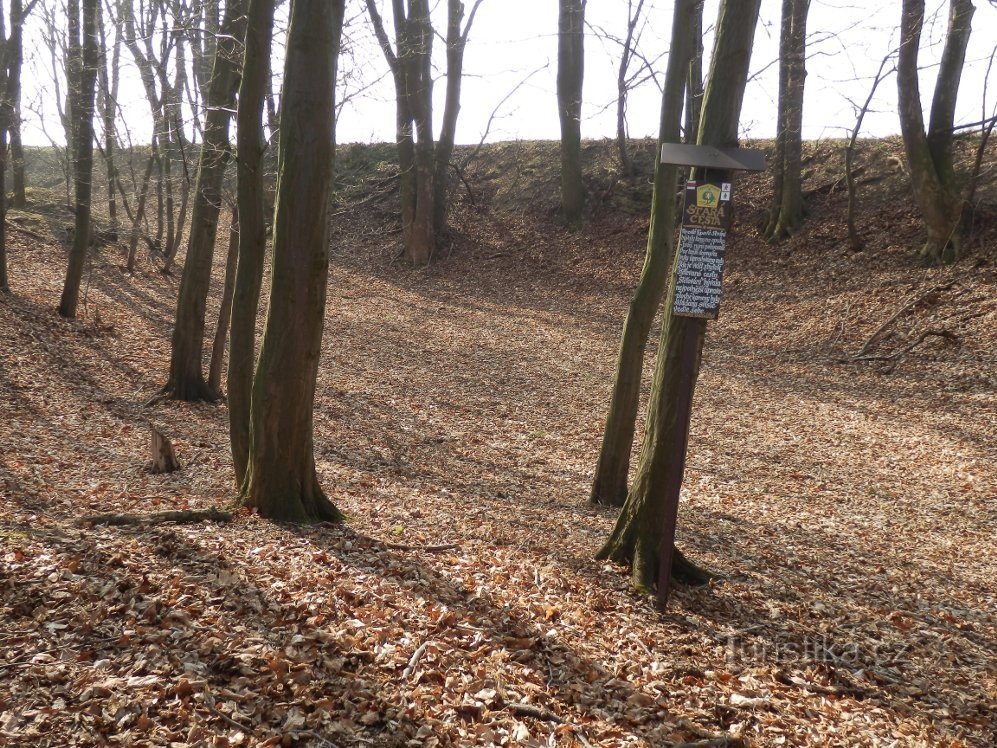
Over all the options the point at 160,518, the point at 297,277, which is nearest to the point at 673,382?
the point at 297,277

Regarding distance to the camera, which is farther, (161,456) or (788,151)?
(788,151)

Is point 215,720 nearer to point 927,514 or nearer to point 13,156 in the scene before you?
point 927,514

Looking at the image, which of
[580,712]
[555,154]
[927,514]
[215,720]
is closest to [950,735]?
[580,712]

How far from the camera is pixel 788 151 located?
65.0 feet

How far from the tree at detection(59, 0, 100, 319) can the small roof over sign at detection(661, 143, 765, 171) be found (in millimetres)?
12146

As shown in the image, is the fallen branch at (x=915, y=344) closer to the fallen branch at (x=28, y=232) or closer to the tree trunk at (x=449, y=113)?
the tree trunk at (x=449, y=113)

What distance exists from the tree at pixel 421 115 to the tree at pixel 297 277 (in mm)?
14891

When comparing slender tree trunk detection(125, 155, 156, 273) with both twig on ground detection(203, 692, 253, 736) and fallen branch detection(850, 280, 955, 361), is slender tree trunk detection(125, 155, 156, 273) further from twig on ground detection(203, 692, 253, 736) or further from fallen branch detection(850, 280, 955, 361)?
twig on ground detection(203, 692, 253, 736)

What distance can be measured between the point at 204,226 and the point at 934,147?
49.5 feet

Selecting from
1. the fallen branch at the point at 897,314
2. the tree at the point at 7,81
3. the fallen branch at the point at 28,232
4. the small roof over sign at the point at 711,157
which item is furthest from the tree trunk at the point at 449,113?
the small roof over sign at the point at 711,157

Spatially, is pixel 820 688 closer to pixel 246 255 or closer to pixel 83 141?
pixel 246 255

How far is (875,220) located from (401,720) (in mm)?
18907

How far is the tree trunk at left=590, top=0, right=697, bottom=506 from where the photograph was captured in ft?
24.5

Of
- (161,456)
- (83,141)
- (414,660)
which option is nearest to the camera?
(414,660)
